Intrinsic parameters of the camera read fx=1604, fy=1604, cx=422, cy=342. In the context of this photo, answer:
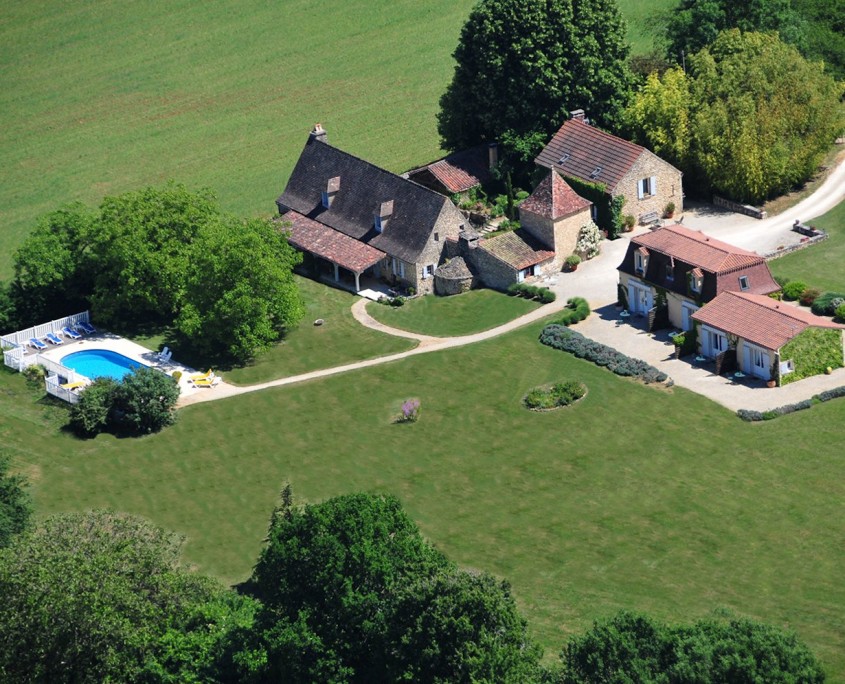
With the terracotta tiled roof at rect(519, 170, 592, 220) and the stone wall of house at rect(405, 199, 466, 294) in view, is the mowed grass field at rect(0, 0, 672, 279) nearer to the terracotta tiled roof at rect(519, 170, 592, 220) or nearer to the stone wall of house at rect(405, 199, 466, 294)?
the stone wall of house at rect(405, 199, 466, 294)

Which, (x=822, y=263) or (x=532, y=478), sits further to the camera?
(x=822, y=263)

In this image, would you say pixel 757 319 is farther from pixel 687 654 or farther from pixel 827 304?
pixel 687 654

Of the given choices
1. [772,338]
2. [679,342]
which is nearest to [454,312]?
[679,342]

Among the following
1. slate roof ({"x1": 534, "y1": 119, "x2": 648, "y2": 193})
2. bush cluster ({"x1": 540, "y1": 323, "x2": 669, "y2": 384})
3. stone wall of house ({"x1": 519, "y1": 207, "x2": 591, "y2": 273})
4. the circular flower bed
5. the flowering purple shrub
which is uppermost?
slate roof ({"x1": 534, "y1": 119, "x2": 648, "y2": 193})

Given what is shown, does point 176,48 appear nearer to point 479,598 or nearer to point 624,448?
point 624,448

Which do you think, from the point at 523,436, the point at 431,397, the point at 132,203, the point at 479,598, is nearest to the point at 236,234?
the point at 132,203

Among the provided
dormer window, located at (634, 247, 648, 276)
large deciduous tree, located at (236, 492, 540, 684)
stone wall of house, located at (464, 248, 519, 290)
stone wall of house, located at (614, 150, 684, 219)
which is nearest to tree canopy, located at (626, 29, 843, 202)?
stone wall of house, located at (614, 150, 684, 219)
